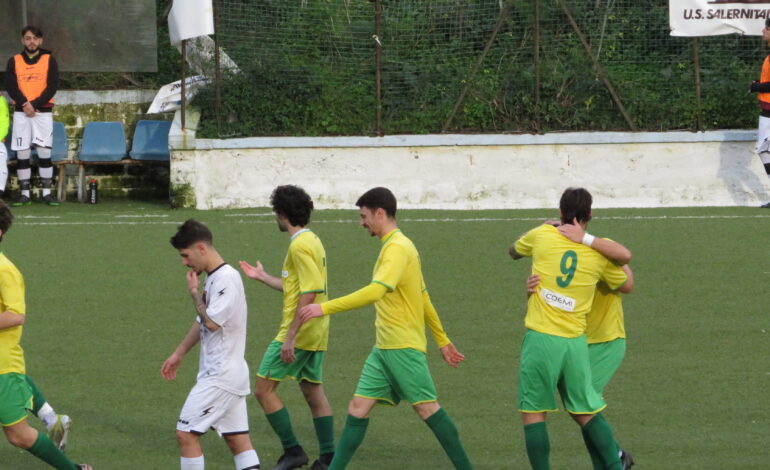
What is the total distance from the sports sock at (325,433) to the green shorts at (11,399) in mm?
2012

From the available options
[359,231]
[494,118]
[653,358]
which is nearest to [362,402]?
[653,358]

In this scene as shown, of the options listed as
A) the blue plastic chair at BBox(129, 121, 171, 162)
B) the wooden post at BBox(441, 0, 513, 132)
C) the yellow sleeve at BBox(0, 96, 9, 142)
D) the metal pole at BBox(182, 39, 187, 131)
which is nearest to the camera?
the yellow sleeve at BBox(0, 96, 9, 142)

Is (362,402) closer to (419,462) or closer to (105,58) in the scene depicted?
(419,462)

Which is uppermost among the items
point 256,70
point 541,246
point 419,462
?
point 256,70

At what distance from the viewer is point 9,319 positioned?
7652 millimetres

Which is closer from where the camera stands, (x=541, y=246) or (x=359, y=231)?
(x=541, y=246)

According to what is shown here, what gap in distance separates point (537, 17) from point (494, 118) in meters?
1.68

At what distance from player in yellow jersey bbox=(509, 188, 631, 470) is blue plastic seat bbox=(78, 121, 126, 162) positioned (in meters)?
13.5

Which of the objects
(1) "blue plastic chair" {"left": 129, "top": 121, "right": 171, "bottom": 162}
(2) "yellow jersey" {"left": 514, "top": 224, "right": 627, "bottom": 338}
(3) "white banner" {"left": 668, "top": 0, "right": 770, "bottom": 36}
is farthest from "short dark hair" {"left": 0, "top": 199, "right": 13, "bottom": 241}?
(3) "white banner" {"left": 668, "top": 0, "right": 770, "bottom": 36}

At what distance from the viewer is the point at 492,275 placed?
15055mm

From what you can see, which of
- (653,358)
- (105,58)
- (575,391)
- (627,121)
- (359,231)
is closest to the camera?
(575,391)

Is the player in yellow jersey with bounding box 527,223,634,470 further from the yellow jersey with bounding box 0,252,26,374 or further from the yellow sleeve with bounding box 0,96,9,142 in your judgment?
the yellow sleeve with bounding box 0,96,9,142

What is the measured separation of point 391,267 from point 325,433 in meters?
1.56

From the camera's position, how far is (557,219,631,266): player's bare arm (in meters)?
7.84
